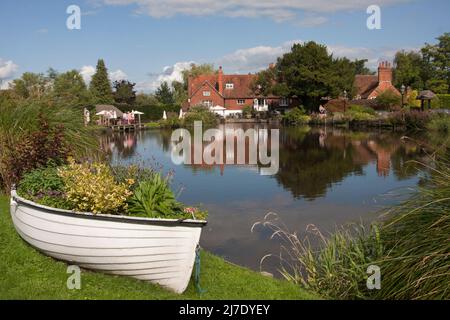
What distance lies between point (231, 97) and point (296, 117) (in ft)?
60.0

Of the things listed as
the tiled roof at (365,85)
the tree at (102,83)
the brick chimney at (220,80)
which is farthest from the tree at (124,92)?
the tiled roof at (365,85)

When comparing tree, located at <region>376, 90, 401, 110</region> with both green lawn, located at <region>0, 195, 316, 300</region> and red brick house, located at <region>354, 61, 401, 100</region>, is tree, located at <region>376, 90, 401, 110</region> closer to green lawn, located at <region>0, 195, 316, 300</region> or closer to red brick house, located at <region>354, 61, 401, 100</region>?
red brick house, located at <region>354, 61, 401, 100</region>

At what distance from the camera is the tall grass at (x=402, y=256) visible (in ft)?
17.8

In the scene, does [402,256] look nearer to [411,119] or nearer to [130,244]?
[130,244]

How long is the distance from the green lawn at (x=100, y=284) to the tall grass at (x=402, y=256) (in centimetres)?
68

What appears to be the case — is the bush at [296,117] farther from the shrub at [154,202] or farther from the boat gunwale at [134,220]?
the boat gunwale at [134,220]

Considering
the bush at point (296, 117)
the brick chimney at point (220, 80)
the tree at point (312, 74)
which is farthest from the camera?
the brick chimney at point (220, 80)

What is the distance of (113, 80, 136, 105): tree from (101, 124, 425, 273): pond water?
212 feet

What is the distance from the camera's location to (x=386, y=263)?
6.09 metres

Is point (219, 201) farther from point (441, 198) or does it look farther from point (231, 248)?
point (441, 198)

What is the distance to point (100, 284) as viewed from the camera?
601cm

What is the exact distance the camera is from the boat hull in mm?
5816

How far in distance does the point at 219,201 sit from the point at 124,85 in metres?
81.2
